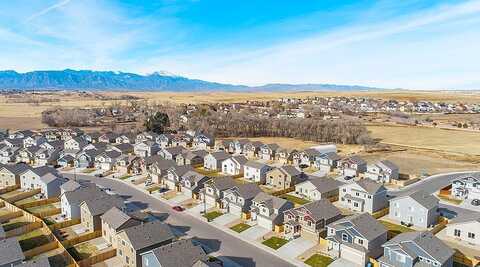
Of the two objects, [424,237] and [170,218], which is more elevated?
[424,237]

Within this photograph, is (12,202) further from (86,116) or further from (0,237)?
(86,116)

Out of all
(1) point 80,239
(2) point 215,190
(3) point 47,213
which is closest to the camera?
(1) point 80,239

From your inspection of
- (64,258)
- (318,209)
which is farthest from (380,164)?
(64,258)

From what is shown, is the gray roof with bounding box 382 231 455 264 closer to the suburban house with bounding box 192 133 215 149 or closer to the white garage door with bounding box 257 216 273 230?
the white garage door with bounding box 257 216 273 230

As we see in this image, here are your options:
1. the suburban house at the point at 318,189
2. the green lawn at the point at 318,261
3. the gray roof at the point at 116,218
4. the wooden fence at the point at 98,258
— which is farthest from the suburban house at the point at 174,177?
the green lawn at the point at 318,261

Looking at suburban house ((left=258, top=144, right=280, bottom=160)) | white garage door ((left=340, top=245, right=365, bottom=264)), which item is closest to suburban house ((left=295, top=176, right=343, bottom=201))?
white garage door ((left=340, top=245, right=365, bottom=264))

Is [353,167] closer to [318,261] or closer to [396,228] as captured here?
[396,228]

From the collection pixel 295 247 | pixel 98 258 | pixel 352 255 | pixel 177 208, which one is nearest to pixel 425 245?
pixel 352 255

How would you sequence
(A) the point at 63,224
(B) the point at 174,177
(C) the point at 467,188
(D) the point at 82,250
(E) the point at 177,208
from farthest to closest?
(B) the point at 174,177 → (C) the point at 467,188 → (E) the point at 177,208 → (A) the point at 63,224 → (D) the point at 82,250
